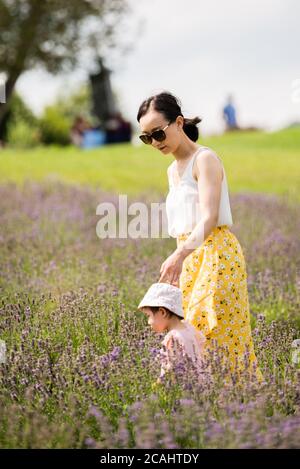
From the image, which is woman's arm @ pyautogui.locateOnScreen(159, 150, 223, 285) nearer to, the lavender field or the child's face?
the child's face

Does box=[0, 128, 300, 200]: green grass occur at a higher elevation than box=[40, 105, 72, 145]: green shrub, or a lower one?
lower

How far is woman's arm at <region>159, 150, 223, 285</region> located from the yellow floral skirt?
222mm

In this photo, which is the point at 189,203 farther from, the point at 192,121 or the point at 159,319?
the point at 159,319

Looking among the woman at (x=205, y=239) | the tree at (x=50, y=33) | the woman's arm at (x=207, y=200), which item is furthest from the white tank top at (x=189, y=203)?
the tree at (x=50, y=33)

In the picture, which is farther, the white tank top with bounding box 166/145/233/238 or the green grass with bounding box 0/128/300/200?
the green grass with bounding box 0/128/300/200

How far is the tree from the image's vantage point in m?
23.5

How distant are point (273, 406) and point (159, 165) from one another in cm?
1366

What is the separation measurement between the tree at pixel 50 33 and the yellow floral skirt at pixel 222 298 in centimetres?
2008

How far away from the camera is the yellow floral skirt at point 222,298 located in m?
4.36

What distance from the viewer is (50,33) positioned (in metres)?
24.2

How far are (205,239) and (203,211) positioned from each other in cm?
16
